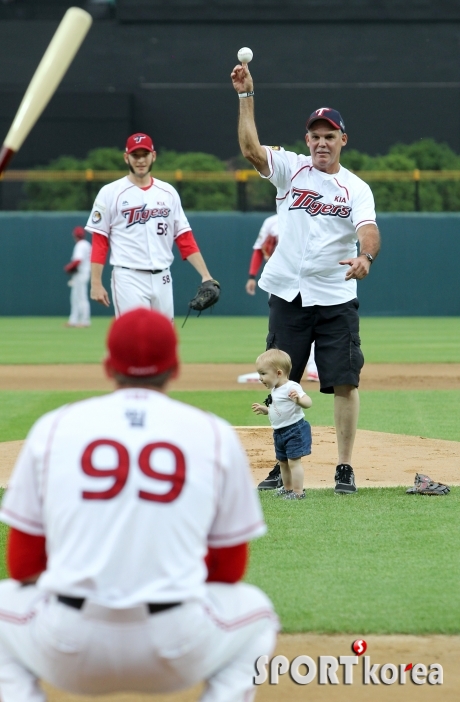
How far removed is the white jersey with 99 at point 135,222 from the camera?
340 inches

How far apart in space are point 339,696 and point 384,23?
31.6m

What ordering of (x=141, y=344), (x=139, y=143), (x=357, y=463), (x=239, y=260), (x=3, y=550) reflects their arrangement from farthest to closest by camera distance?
(x=239, y=260)
(x=139, y=143)
(x=357, y=463)
(x=3, y=550)
(x=141, y=344)

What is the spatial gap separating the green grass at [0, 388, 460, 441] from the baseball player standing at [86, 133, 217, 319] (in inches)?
56.4

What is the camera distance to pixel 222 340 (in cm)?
1959

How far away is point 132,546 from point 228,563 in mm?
361

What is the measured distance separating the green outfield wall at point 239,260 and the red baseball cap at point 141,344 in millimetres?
22980

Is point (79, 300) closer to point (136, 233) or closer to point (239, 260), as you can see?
point (239, 260)

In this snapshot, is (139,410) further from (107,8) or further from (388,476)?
(107,8)

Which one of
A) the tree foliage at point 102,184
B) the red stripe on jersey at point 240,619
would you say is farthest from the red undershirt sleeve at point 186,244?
the tree foliage at point 102,184

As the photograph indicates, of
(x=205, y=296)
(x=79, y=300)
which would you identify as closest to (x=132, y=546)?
(x=205, y=296)

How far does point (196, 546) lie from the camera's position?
102 inches

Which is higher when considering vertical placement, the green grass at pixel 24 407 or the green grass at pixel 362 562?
the green grass at pixel 362 562

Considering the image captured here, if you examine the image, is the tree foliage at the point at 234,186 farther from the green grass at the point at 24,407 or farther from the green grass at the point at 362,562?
the green grass at the point at 362,562

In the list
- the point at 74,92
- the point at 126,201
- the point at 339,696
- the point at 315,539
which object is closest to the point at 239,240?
the point at 74,92
